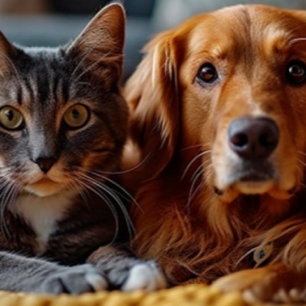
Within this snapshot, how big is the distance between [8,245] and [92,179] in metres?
0.22

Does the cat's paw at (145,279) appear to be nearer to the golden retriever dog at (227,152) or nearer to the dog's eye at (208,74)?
the golden retriever dog at (227,152)

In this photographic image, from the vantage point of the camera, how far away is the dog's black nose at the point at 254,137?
146 cm

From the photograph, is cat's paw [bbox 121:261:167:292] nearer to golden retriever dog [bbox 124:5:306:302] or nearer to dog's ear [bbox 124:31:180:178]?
golden retriever dog [bbox 124:5:306:302]

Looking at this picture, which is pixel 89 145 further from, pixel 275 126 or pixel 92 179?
pixel 275 126

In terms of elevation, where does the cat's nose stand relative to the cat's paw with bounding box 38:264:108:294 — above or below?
above

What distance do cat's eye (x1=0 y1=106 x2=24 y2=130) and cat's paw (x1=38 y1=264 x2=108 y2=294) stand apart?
341mm

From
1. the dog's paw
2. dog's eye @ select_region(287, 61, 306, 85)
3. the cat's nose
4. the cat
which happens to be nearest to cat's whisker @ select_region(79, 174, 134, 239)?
the cat

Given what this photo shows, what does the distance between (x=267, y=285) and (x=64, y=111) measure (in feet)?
1.83

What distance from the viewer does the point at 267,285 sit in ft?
4.75

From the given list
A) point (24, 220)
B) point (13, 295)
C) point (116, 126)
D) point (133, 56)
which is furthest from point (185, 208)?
point (133, 56)

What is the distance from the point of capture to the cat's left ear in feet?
5.63

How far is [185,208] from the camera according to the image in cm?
172

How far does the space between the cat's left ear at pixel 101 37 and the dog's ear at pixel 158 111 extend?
10 centimetres

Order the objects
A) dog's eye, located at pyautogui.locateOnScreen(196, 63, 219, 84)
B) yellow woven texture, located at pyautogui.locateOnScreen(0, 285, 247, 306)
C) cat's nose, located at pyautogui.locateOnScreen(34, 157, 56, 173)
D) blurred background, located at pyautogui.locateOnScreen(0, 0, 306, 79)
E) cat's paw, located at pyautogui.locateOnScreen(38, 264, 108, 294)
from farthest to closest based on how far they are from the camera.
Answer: blurred background, located at pyautogui.locateOnScreen(0, 0, 306, 79) → dog's eye, located at pyautogui.locateOnScreen(196, 63, 219, 84) → cat's nose, located at pyautogui.locateOnScreen(34, 157, 56, 173) → cat's paw, located at pyautogui.locateOnScreen(38, 264, 108, 294) → yellow woven texture, located at pyautogui.locateOnScreen(0, 285, 247, 306)
